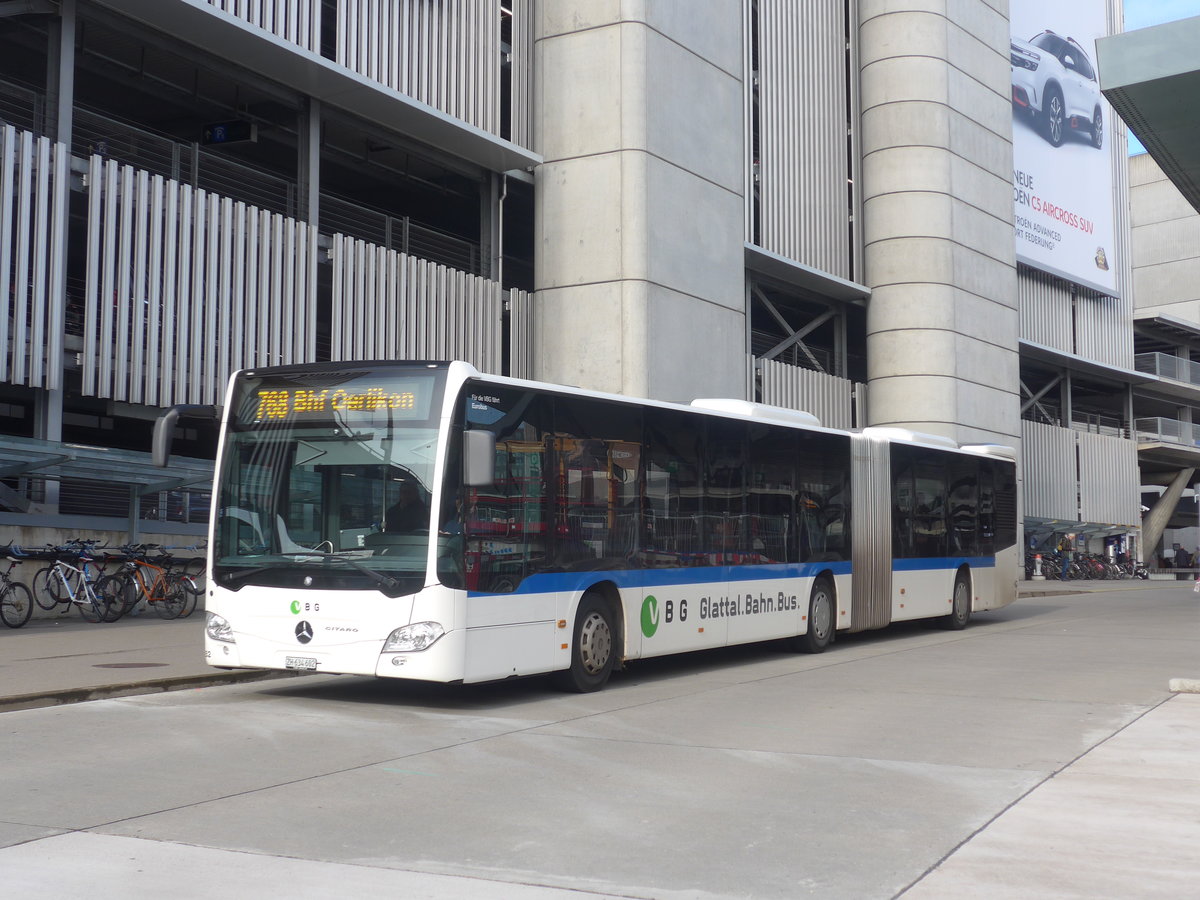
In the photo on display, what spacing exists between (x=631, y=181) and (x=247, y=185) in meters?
7.60

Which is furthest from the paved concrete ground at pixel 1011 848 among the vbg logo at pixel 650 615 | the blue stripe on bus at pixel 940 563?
the blue stripe on bus at pixel 940 563

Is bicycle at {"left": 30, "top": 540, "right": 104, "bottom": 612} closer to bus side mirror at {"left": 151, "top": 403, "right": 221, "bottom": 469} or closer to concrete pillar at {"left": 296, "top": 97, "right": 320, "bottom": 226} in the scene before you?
concrete pillar at {"left": 296, "top": 97, "right": 320, "bottom": 226}

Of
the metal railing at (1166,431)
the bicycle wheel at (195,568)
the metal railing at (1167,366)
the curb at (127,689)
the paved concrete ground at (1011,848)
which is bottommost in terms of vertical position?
the paved concrete ground at (1011,848)

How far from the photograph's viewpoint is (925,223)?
128 ft

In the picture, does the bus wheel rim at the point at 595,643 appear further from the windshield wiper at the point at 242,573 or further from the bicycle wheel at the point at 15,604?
the bicycle wheel at the point at 15,604

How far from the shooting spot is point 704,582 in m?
14.4

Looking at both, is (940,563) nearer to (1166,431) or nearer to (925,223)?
(925,223)

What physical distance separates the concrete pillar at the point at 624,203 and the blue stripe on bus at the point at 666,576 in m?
9.93

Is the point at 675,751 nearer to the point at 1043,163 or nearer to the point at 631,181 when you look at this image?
the point at 631,181

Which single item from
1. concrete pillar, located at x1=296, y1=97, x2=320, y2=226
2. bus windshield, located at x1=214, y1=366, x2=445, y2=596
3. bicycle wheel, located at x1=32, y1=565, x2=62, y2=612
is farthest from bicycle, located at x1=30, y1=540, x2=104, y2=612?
bus windshield, located at x1=214, y1=366, x2=445, y2=596

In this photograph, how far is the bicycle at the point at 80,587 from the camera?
58.4ft

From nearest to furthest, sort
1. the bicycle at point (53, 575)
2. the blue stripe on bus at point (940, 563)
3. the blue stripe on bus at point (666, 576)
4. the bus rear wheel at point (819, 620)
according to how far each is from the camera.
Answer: the blue stripe on bus at point (666, 576)
the bus rear wheel at point (819, 620)
the bicycle at point (53, 575)
the blue stripe on bus at point (940, 563)

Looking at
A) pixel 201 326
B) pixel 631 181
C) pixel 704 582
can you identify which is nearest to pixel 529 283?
pixel 631 181

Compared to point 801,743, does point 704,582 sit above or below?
above
